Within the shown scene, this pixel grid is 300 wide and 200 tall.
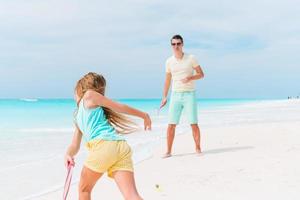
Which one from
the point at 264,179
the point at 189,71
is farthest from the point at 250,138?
the point at 264,179

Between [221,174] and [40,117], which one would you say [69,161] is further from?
[40,117]

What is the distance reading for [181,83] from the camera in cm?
748

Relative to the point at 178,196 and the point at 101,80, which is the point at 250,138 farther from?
the point at 101,80

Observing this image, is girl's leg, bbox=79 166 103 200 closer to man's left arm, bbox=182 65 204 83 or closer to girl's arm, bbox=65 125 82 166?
girl's arm, bbox=65 125 82 166

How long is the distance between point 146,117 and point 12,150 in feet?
21.7

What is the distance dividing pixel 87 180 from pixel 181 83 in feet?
13.8

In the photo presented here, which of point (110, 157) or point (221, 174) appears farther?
point (221, 174)

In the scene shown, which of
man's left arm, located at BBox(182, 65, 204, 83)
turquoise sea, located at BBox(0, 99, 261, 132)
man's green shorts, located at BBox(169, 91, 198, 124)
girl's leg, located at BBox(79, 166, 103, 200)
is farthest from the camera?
turquoise sea, located at BBox(0, 99, 261, 132)

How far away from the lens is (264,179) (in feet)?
17.7

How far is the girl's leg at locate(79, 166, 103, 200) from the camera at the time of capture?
135 inches

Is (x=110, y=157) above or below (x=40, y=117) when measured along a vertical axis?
above

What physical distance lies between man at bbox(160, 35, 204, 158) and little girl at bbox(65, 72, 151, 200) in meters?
3.92

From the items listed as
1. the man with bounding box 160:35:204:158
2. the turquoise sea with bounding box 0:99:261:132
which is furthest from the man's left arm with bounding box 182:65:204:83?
the turquoise sea with bounding box 0:99:261:132

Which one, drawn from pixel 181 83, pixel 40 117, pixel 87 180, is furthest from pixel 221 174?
pixel 40 117
